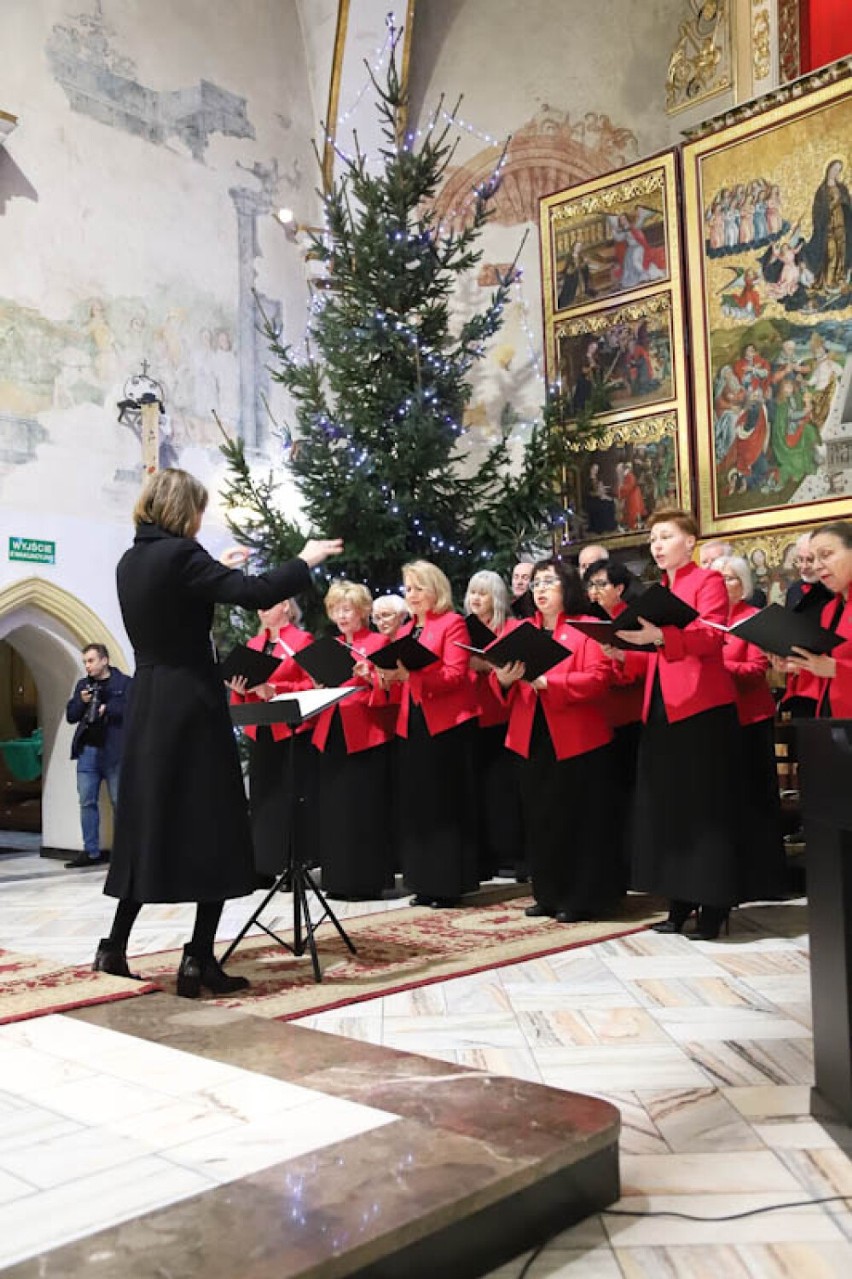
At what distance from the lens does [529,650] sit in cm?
559

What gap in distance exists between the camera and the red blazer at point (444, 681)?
21.2ft

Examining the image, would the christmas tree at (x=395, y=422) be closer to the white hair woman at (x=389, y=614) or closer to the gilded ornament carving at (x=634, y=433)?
the gilded ornament carving at (x=634, y=433)

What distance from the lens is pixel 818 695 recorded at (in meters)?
5.66

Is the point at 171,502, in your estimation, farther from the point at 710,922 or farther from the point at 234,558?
the point at 710,922

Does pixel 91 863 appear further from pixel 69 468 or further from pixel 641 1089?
pixel 641 1089

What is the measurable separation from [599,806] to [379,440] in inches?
182

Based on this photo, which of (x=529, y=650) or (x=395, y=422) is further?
(x=395, y=422)

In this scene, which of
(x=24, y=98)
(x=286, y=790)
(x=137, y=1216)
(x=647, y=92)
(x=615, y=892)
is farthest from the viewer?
(x=647, y=92)

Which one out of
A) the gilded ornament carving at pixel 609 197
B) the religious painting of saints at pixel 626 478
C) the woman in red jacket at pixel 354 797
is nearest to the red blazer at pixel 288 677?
the woman in red jacket at pixel 354 797

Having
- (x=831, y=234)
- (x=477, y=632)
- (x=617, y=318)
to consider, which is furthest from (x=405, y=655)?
(x=617, y=318)

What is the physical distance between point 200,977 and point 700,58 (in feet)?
36.9

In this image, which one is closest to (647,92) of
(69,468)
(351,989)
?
(69,468)

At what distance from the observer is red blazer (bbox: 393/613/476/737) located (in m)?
6.48

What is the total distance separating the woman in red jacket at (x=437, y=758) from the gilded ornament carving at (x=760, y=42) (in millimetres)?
6665
